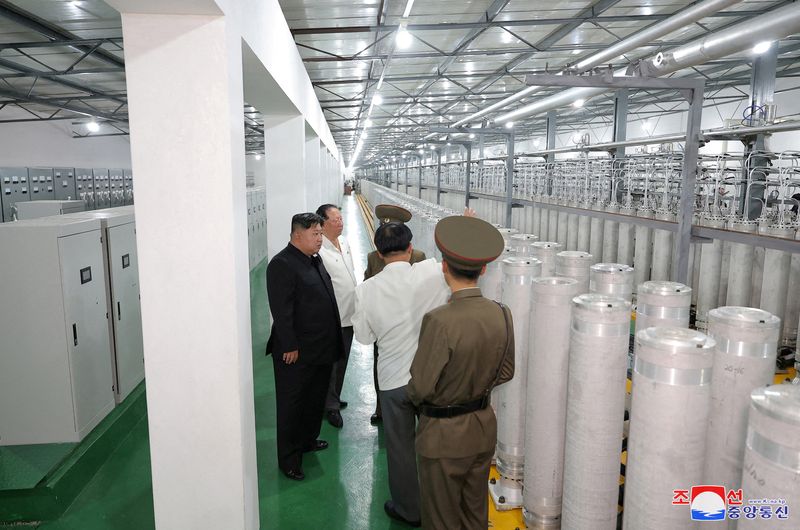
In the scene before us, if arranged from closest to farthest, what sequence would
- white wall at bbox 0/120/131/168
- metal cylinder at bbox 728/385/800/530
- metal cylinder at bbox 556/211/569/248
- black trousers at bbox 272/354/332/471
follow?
1. metal cylinder at bbox 728/385/800/530
2. black trousers at bbox 272/354/332/471
3. metal cylinder at bbox 556/211/569/248
4. white wall at bbox 0/120/131/168

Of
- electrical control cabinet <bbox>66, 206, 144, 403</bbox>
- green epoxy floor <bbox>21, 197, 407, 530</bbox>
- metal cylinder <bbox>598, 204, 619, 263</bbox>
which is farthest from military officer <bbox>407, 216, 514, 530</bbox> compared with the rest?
metal cylinder <bbox>598, 204, 619, 263</bbox>

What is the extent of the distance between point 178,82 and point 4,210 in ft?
37.8

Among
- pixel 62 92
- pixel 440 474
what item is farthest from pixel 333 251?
pixel 62 92

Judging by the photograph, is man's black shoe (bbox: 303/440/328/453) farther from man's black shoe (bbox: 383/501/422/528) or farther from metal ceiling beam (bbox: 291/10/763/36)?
metal ceiling beam (bbox: 291/10/763/36)

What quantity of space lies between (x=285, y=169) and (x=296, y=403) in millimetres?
3632

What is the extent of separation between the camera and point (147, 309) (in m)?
2.63

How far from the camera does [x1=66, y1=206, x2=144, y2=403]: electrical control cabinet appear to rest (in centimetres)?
475

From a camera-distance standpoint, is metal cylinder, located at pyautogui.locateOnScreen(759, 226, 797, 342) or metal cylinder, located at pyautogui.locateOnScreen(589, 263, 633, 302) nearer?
metal cylinder, located at pyautogui.locateOnScreen(589, 263, 633, 302)

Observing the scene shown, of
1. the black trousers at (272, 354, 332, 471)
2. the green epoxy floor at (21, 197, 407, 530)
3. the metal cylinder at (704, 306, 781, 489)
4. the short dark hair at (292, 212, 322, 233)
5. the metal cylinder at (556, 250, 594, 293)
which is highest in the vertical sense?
the short dark hair at (292, 212, 322, 233)

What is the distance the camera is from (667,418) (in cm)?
205

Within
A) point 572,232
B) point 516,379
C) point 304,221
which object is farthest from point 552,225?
point 304,221

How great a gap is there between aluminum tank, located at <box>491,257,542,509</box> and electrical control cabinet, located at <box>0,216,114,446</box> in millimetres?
3250

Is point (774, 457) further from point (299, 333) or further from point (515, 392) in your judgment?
point (299, 333)

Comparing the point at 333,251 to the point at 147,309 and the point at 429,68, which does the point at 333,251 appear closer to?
the point at 147,309
